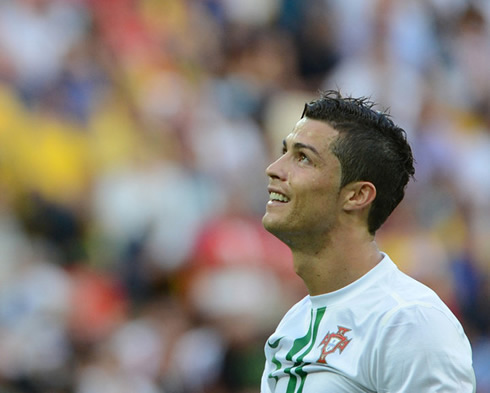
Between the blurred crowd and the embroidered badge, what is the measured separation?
3.47 meters

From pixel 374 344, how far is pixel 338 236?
448mm

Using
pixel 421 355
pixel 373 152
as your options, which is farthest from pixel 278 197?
pixel 421 355

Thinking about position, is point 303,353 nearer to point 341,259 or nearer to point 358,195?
point 341,259

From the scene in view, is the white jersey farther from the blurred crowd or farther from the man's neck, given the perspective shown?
the blurred crowd

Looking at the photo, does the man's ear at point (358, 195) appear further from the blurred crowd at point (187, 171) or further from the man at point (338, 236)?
the blurred crowd at point (187, 171)

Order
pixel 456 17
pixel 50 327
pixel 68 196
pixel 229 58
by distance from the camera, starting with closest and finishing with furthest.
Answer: pixel 50 327 → pixel 68 196 → pixel 229 58 → pixel 456 17

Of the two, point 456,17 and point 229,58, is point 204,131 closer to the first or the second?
point 229,58

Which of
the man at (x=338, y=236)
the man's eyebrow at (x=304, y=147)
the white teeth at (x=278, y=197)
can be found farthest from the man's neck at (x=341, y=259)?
the man's eyebrow at (x=304, y=147)

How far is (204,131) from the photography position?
29.2ft

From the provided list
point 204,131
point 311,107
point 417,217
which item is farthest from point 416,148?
point 311,107

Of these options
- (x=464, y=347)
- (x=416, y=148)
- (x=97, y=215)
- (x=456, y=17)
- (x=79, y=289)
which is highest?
(x=456, y=17)

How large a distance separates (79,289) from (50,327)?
1.36 feet

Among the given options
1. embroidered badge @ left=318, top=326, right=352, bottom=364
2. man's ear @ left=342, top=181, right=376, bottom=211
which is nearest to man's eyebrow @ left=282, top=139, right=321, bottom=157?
man's ear @ left=342, top=181, right=376, bottom=211

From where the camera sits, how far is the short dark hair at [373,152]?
135 inches
